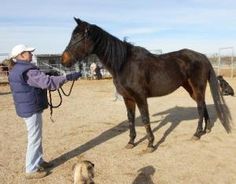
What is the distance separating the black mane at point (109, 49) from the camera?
5930mm

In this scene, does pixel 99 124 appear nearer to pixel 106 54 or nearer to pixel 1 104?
pixel 106 54

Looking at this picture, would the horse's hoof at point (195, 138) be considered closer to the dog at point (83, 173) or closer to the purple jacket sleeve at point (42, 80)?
the purple jacket sleeve at point (42, 80)

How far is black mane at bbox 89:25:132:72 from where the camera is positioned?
5.93 m

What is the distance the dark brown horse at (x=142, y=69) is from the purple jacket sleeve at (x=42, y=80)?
3.36ft

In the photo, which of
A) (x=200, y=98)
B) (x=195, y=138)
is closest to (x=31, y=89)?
(x=195, y=138)

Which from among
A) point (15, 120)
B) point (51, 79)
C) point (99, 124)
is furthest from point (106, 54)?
point (15, 120)

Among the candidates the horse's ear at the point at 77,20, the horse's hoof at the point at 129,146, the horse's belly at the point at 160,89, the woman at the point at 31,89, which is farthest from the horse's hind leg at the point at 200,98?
the woman at the point at 31,89

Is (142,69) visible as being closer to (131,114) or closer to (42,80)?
(131,114)

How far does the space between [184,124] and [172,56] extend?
1919mm

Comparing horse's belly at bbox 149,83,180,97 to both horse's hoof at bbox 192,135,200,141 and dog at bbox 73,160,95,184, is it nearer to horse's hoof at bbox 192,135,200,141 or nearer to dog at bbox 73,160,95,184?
horse's hoof at bbox 192,135,200,141

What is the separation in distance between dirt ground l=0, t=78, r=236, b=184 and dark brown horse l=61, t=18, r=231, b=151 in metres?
0.41

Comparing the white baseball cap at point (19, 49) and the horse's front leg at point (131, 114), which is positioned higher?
the white baseball cap at point (19, 49)

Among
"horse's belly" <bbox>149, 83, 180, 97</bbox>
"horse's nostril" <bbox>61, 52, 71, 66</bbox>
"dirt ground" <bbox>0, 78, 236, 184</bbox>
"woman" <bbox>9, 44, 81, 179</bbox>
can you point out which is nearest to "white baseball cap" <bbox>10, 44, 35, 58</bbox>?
"woman" <bbox>9, 44, 81, 179</bbox>

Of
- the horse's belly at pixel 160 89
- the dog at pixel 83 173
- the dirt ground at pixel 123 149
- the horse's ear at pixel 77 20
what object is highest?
the horse's ear at pixel 77 20
